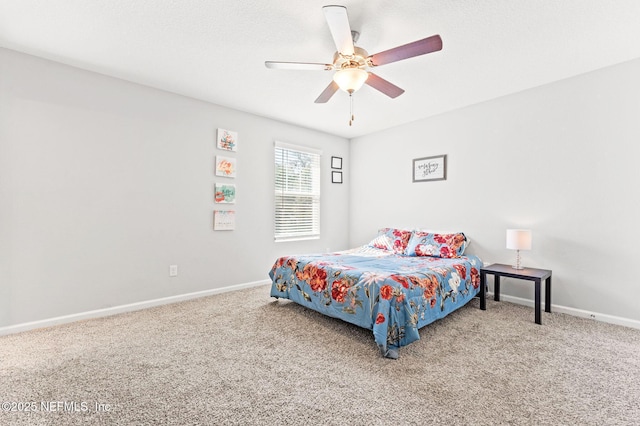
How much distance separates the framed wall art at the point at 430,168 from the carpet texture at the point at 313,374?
2.06 metres

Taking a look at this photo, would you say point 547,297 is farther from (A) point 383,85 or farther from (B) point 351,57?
(B) point 351,57

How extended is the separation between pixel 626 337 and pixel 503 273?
990mm

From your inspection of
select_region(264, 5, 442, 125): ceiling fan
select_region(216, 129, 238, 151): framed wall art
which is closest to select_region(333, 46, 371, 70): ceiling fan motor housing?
select_region(264, 5, 442, 125): ceiling fan

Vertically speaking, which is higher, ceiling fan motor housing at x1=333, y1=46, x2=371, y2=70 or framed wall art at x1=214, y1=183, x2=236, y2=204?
ceiling fan motor housing at x1=333, y1=46, x2=371, y2=70

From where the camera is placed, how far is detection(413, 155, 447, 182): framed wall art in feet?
13.5

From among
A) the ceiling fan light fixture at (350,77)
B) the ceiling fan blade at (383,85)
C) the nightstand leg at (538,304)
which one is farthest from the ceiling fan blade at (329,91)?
the nightstand leg at (538,304)

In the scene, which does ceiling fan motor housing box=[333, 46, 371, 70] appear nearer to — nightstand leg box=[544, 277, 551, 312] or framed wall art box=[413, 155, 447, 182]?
framed wall art box=[413, 155, 447, 182]

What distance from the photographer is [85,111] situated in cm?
290

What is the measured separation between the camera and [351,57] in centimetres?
218

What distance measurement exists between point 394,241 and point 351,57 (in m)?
2.63

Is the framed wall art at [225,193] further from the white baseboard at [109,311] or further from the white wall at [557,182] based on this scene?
the white wall at [557,182]

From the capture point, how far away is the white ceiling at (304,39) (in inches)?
79.7

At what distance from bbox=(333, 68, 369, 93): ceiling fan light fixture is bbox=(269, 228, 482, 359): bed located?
1.58m

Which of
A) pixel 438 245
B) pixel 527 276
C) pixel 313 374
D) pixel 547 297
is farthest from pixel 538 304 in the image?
pixel 313 374
